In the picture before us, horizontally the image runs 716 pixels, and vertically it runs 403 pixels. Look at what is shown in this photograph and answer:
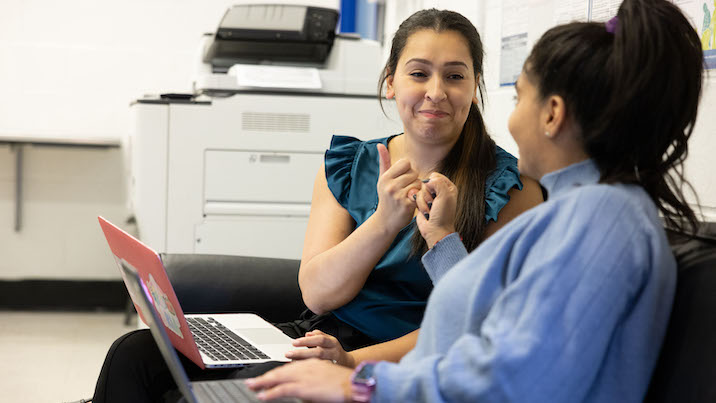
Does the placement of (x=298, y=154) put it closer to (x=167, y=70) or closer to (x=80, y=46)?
(x=167, y=70)

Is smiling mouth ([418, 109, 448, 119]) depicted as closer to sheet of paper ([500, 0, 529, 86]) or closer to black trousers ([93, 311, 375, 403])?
black trousers ([93, 311, 375, 403])

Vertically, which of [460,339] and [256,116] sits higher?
[256,116]

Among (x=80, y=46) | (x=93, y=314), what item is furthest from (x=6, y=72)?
(x=93, y=314)

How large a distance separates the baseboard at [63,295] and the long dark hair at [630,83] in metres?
3.09

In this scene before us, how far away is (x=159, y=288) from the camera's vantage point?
3.40ft

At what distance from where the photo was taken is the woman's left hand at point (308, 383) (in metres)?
0.73

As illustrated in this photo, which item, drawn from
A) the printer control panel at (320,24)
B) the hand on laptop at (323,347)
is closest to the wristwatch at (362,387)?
the hand on laptop at (323,347)

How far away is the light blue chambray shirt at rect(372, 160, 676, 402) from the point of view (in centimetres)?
65

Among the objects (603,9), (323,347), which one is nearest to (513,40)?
(603,9)

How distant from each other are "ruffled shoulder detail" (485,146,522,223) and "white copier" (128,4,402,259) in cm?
122

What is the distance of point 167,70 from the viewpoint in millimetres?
3516

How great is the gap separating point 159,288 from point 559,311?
23.8 inches

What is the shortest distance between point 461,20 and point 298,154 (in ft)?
3.99

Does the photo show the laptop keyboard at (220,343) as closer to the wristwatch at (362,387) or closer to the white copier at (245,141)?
the wristwatch at (362,387)
